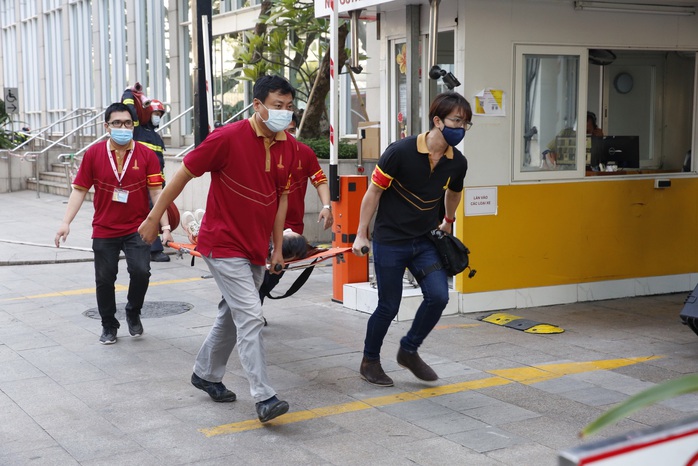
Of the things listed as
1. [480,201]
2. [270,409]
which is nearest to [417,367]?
[270,409]

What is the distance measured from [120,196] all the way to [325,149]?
21.6 ft

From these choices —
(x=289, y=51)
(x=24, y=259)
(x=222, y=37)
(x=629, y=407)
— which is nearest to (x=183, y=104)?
(x=222, y=37)

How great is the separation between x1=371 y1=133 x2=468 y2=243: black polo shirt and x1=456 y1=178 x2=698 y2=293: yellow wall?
237 centimetres

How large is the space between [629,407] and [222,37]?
21.9 m

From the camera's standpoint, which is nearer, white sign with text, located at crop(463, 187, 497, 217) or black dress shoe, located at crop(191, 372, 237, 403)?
black dress shoe, located at crop(191, 372, 237, 403)

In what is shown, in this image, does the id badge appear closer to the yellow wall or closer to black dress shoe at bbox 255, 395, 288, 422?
black dress shoe at bbox 255, 395, 288, 422

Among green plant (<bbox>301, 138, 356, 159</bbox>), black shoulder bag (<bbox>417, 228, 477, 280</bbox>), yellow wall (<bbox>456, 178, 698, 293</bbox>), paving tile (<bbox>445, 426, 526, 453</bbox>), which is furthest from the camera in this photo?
green plant (<bbox>301, 138, 356, 159</bbox>)

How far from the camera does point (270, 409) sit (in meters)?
5.30

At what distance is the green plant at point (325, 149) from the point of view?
13828mm

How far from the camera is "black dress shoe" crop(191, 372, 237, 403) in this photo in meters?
5.89

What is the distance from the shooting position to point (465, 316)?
8664mm

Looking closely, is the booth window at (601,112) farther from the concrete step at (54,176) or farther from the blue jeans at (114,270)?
the concrete step at (54,176)

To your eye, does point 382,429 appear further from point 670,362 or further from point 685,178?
→ point 685,178

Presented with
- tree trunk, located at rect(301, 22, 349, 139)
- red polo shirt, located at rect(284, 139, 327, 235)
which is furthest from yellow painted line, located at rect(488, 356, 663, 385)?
tree trunk, located at rect(301, 22, 349, 139)
